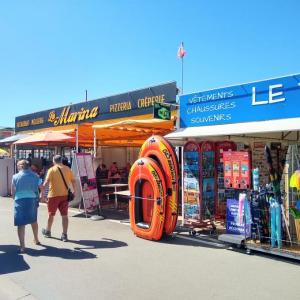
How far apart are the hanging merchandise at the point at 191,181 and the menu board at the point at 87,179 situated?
3.28 meters

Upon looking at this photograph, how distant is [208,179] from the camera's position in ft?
30.3

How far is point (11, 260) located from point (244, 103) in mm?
5319

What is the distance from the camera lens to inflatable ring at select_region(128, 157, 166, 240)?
26.7ft

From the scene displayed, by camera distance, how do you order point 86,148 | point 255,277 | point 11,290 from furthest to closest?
point 86,148 < point 255,277 < point 11,290

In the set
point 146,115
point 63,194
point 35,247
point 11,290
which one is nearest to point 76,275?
point 11,290

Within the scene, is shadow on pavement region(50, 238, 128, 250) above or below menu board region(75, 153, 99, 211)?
below

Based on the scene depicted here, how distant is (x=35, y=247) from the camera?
7.75 meters

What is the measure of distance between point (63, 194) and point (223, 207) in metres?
3.67

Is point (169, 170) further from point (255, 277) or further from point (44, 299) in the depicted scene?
point (44, 299)

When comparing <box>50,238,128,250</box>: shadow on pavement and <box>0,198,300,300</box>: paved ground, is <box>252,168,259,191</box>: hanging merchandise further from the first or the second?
<box>50,238,128,250</box>: shadow on pavement

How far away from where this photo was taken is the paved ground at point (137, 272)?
5.18 m

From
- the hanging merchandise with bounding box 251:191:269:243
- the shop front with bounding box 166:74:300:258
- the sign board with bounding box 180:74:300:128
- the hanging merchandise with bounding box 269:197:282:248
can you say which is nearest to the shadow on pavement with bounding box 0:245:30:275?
A: the shop front with bounding box 166:74:300:258

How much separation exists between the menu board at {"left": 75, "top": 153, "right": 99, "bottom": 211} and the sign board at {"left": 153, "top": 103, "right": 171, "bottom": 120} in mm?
2540

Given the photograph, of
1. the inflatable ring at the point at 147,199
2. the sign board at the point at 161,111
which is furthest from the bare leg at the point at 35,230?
the sign board at the point at 161,111
